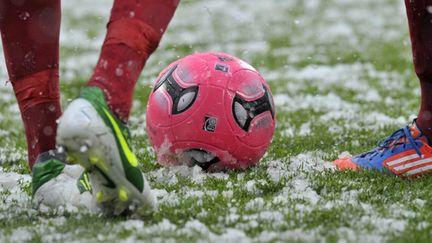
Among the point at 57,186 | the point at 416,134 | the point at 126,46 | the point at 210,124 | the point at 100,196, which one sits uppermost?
the point at 126,46

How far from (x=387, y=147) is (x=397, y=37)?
813 centimetres

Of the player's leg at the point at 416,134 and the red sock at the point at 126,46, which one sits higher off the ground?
the red sock at the point at 126,46

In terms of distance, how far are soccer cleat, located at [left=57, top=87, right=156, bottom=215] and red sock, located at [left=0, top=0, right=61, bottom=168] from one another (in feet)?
2.41

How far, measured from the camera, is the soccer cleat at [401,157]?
4.18 m

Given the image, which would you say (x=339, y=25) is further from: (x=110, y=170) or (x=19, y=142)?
(x=110, y=170)

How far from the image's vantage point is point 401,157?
13.9 ft

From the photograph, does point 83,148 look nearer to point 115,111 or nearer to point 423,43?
point 115,111

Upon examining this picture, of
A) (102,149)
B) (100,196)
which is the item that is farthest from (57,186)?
(102,149)

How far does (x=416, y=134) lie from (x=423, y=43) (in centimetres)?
48

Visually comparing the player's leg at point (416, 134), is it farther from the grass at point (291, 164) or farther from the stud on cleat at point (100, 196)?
the stud on cleat at point (100, 196)

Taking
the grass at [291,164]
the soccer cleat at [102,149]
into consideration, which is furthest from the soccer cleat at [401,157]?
the soccer cleat at [102,149]

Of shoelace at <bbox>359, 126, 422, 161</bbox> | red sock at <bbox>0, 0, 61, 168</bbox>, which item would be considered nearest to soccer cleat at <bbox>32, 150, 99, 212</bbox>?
red sock at <bbox>0, 0, 61, 168</bbox>

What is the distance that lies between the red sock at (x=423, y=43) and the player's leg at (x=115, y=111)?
59.5 inches

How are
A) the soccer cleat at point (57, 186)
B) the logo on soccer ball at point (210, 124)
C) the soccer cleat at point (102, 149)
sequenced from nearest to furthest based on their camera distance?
the soccer cleat at point (102, 149) → the soccer cleat at point (57, 186) → the logo on soccer ball at point (210, 124)
